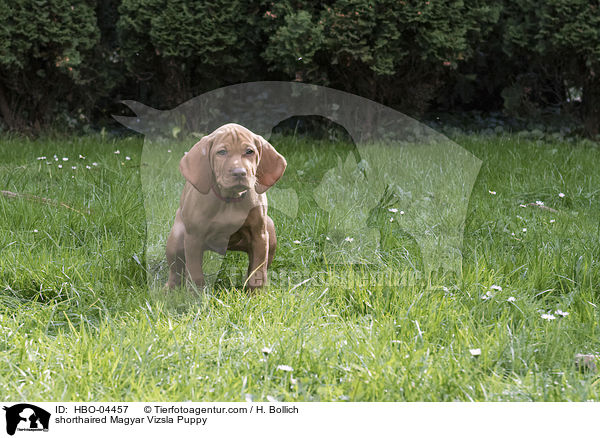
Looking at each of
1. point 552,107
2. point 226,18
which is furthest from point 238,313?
point 552,107

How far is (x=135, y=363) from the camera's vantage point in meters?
2.17

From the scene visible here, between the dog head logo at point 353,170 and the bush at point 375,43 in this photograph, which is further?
the bush at point 375,43

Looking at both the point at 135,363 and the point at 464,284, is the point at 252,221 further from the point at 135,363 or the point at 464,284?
the point at 464,284

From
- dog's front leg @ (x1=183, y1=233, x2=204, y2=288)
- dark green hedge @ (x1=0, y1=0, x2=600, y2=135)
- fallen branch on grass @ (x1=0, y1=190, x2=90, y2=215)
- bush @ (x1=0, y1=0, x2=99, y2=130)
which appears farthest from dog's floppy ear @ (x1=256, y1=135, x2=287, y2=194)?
bush @ (x1=0, y1=0, x2=99, y2=130)

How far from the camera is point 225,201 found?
2.43m

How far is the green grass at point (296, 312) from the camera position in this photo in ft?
6.77

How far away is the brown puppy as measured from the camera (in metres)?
2.29

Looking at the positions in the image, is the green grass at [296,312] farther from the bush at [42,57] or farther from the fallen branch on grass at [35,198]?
the bush at [42,57]


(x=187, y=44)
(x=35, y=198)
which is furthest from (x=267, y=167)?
(x=187, y=44)

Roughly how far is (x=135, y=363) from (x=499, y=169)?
3.89m

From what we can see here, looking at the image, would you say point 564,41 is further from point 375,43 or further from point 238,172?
point 238,172

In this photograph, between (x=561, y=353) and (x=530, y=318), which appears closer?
(x=561, y=353)
